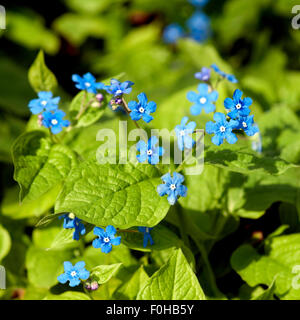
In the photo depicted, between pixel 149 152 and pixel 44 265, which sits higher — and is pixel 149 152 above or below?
above

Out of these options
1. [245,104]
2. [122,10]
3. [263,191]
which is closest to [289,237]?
[263,191]

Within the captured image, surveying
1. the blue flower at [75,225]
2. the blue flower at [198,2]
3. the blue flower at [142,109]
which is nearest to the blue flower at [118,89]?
the blue flower at [142,109]

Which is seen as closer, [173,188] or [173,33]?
[173,188]

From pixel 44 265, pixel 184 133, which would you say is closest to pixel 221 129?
Result: pixel 184 133

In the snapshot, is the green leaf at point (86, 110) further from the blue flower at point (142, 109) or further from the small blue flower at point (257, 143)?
the small blue flower at point (257, 143)

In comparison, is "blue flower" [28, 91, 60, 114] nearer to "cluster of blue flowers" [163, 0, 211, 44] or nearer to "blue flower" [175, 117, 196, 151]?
"blue flower" [175, 117, 196, 151]

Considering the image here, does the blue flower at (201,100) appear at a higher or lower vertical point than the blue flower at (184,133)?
higher

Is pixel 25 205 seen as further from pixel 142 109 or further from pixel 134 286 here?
pixel 142 109
